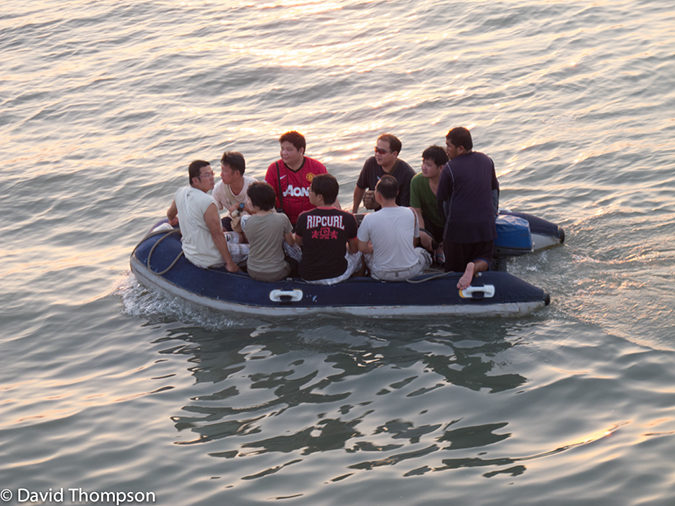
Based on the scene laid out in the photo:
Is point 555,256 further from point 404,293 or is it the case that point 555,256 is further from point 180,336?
point 180,336

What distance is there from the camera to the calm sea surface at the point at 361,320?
4.50 metres

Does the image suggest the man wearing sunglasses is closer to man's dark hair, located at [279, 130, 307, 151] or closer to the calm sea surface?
man's dark hair, located at [279, 130, 307, 151]

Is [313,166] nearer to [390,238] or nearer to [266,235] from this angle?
[266,235]

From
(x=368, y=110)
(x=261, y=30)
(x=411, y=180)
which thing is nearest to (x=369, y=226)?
(x=411, y=180)

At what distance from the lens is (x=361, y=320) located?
21.1 ft

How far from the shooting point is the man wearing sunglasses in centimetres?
683

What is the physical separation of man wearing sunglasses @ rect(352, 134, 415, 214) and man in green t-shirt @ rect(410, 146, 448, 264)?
0.77 feet

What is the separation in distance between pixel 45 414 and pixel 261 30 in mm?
14420

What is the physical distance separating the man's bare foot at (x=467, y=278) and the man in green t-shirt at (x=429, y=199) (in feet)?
2.61

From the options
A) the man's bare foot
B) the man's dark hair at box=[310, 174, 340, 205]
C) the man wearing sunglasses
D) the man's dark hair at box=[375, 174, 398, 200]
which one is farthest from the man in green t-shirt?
the man's dark hair at box=[310, 174, 340, 205]

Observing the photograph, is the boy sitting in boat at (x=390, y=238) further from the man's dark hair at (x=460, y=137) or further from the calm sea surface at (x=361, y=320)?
the man's dark hair at (x=460, y=137)

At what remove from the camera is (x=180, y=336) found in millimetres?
6582
